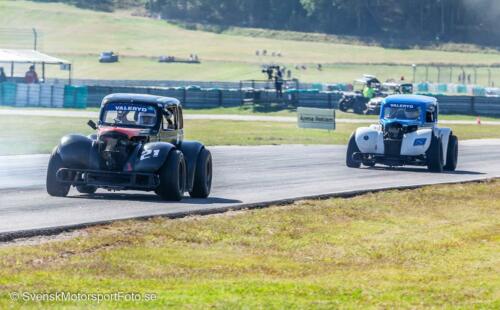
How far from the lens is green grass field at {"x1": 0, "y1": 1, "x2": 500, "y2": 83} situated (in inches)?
3984

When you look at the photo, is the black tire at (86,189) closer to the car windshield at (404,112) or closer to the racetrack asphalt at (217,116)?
the car windshield at (404,112)

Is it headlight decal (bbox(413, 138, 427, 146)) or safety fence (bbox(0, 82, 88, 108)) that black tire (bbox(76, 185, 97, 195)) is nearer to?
headlight decal (bbox(413, 138, 427, 146))

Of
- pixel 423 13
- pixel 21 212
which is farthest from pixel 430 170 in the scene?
pixel 423 13

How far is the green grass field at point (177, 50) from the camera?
101 m

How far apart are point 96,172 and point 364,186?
6704 mm

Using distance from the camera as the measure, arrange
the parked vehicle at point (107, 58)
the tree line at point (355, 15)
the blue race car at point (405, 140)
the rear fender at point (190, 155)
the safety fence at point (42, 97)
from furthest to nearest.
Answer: the tree line at point (355, 15)
the parked vehicle at point (107, 58)
the safety fence at point (42, 97)
the blue race car at point (405, 140)
the rear fender at point (190, 155)

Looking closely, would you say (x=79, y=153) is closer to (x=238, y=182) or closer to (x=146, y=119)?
(x=146, y=119)


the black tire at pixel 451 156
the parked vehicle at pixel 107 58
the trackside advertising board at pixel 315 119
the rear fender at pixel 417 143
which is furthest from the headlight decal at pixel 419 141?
the parked vehicle at pixel 107 58

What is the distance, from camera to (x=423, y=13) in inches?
5379

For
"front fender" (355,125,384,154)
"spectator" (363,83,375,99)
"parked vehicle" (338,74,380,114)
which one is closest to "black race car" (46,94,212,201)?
"front fender" (355,125,384,154)

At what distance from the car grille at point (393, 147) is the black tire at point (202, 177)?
29.8 ft

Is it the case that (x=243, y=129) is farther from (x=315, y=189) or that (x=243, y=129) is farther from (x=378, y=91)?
(x=315, y=189)

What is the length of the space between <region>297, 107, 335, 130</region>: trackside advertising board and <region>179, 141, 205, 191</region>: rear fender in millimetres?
25924

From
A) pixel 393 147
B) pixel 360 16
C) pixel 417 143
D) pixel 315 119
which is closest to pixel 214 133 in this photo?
pixel 315 119
